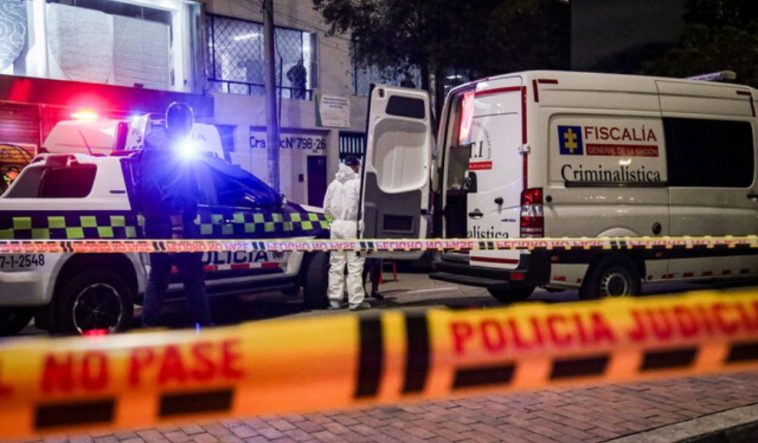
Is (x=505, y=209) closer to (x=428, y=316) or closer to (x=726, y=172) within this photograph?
(x=726, y=172)

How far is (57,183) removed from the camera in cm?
625

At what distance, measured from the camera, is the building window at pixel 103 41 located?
42.0ft

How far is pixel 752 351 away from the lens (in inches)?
90.8

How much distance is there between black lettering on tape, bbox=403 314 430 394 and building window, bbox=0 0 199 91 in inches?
499

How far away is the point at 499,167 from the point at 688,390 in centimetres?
299

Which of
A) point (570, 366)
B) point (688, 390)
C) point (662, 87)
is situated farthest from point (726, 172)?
point (570, 366)

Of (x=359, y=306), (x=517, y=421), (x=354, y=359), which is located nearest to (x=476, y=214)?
(x=359, y=306)

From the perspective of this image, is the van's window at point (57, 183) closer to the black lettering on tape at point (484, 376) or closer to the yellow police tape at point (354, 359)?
the yellow police tape at point (354, 359)

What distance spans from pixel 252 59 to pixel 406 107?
391 inches

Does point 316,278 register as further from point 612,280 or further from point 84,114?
point 84,114

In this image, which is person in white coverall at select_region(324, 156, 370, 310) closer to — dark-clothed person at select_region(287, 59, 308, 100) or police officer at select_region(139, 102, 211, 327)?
police officer at select_region(139, 102, 211, 327)

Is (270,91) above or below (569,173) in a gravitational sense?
A: above

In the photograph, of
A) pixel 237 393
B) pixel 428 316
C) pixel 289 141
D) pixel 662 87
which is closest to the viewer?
pixel 237 393

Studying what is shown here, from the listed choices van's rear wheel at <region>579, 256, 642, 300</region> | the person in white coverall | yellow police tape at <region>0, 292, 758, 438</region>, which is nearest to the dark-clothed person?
the person in white coverall
